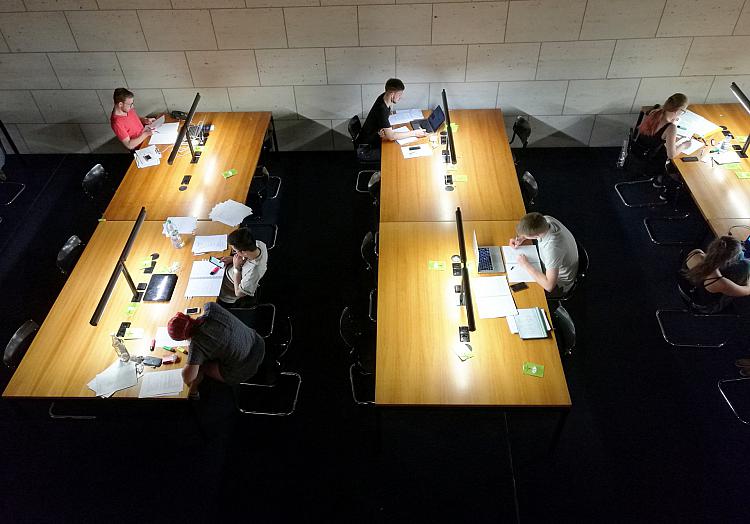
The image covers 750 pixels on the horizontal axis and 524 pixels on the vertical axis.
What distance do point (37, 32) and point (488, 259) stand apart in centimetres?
578

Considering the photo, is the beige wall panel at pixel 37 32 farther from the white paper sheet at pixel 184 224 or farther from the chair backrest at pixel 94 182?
the white paper sheet at pixel 184 224

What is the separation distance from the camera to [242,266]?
4652mm

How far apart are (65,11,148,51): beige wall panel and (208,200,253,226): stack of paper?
2.50 m

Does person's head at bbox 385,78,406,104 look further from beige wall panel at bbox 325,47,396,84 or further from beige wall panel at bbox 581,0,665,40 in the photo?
beige wall panel at bbox 581,0,665,40

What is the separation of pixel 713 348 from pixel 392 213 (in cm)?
324

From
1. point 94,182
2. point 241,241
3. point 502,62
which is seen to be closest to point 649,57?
point 502,62

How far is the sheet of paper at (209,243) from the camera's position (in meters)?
5.05

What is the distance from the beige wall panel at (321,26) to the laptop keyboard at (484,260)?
3.10 m

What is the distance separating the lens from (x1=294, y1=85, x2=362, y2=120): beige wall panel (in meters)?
6.83

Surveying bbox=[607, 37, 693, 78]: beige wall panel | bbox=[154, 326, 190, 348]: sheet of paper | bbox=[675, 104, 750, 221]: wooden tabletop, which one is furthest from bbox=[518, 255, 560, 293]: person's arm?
bbox=[607, 37, 693, 78]: beige wall panel

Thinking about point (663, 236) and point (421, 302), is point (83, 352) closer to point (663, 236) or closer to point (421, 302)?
point (421, 302)

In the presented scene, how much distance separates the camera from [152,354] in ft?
13.9

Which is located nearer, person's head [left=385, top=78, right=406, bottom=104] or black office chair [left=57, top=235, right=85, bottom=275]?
black office chair [left=57, top=235, right=85, bottom=275]

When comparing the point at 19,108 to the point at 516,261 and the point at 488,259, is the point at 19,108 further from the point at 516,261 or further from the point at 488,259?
the point at 516,261
